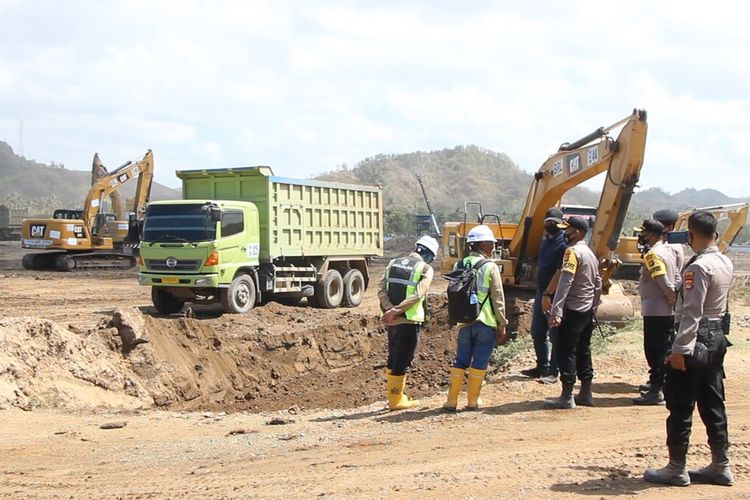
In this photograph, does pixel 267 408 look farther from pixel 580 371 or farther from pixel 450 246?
pixel 450 246

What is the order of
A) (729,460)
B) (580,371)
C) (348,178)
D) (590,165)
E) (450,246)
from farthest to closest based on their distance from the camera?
(348,178) → (450,246) → (590,165) → (580,371) → (729,460)

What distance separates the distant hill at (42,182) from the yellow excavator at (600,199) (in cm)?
8877

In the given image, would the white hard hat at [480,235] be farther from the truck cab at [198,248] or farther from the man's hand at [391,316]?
the truck cab at [198,248]

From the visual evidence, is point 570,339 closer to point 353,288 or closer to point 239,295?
point 239,295

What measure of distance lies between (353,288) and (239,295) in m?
4.17

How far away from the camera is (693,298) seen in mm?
5309

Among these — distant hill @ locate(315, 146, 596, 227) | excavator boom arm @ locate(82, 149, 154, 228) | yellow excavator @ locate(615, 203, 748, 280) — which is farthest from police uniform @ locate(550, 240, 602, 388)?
distant hill @ locate(315, 146, 596, 227)

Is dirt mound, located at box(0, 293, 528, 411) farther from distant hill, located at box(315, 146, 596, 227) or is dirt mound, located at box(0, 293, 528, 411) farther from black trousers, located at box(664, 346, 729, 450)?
distant hill, located at box(315, 146, 596, 227)

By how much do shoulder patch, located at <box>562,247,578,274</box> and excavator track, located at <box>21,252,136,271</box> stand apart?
74.2 ft

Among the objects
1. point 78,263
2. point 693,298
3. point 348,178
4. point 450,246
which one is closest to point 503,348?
point 450,246

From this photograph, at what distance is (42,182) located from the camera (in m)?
108

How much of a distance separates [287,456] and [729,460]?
11.0 ft

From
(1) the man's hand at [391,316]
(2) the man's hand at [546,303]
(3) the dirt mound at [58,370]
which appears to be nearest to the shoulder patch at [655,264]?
(2) the man's hand at [546,303]

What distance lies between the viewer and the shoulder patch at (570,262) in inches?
305
